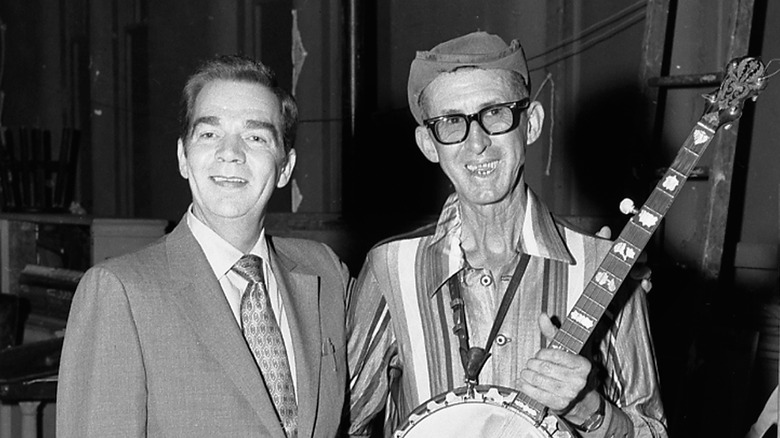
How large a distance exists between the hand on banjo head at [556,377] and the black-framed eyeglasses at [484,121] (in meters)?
0.56

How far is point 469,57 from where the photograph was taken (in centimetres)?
223

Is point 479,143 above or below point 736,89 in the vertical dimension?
below

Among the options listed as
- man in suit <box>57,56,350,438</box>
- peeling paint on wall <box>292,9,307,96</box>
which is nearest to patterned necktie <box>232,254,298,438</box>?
man in suit <box>57,56,350,438</box>

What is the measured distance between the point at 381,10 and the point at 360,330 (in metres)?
5.36

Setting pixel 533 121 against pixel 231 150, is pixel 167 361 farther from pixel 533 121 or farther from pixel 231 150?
pixel 533 121

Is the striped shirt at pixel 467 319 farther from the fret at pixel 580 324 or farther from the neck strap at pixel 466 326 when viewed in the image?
Answer: the fret at pixel 580 324

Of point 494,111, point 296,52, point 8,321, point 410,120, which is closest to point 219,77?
point 494,111

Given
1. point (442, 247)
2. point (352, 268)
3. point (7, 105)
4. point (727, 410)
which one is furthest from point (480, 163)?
point (7, 105)

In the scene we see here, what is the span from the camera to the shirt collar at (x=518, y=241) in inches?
90.5

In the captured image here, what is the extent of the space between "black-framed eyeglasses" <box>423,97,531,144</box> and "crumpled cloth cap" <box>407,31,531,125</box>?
98mm

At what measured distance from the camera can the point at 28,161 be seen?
9.80 m

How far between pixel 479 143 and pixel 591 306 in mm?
469

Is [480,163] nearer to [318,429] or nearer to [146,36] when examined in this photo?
[318,429]

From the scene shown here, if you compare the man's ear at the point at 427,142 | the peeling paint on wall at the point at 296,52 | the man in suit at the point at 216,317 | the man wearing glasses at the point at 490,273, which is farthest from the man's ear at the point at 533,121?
the peeling paint on wall at the point at 296,52
